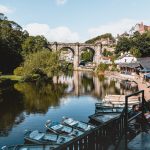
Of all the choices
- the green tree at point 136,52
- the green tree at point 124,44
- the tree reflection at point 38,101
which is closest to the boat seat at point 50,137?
the tree reflection at point 38,101

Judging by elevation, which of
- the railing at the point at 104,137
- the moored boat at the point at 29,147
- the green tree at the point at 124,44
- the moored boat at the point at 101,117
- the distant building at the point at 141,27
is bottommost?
the moored boat at the point at 101,117

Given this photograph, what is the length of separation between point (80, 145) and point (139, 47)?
10271cm

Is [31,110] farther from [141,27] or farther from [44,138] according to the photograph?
[141,27]

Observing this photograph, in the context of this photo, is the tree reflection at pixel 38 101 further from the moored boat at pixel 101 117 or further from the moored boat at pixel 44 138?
the moored boat at pixel 44 138

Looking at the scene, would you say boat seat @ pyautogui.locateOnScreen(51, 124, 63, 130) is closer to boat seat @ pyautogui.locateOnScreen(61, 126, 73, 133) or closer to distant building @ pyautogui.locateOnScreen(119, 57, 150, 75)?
boat seat @ pyautogui.locateOnScreen(61, 126, 73, 133)

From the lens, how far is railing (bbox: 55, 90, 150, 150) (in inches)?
241

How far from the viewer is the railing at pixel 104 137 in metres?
6.12

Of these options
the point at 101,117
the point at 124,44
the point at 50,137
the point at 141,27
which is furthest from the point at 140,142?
the point at 141,27

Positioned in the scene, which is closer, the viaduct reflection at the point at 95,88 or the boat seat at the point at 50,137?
the boat seat at the point at 50,137

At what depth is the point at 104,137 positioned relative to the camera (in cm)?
735

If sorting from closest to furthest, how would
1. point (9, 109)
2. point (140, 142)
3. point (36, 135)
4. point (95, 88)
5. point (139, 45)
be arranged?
1. point (140, 142)
2. point (36, 135)
3. point (9, 109)
4. point (95, 88)
5. point (139, 45)

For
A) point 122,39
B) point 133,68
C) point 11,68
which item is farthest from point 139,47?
point 11,68

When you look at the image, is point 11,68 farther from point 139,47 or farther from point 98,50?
point 98,50

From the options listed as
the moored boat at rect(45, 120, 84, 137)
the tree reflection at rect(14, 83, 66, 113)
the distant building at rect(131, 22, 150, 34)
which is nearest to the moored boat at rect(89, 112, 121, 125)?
the moored boat at rect(45, 120, 84, 137)
